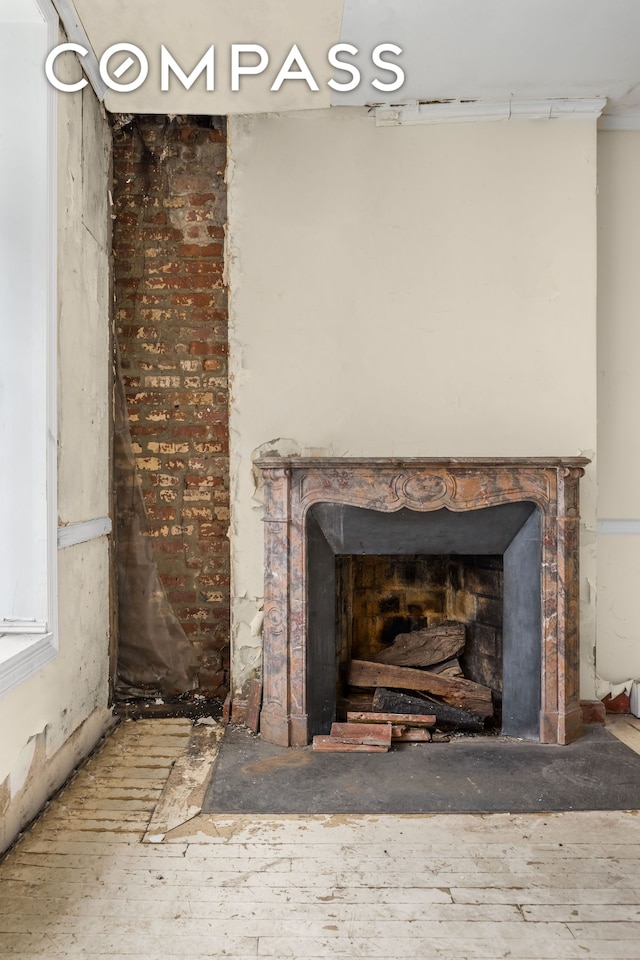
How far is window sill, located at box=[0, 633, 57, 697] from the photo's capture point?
1796 millimetres

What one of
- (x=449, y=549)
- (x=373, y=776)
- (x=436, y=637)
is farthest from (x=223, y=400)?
(x=373, y=776)

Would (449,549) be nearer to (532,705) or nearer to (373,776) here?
(532,705)

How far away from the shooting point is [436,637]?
3035 mm

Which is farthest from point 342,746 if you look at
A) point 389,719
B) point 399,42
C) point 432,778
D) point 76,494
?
point 399,42

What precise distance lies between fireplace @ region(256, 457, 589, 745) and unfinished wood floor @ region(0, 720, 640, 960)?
58cm

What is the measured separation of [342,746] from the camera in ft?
8.33

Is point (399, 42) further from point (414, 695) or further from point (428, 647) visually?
point (414, 695)

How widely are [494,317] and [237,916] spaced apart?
8.11 feet

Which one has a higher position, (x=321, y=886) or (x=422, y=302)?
(x=422, y=302)

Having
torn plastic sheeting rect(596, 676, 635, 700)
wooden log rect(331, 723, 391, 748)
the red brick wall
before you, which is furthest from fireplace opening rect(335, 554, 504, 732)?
the red brick wall

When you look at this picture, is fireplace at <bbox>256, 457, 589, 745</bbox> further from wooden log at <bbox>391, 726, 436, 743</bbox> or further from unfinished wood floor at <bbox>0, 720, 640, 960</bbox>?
unfinished wood floor at <bbox>0, 720, 640, 960</bbox>

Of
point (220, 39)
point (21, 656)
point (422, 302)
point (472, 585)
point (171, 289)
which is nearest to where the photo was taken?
point (21, 656)

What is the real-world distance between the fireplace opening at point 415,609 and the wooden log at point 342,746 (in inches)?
12.6

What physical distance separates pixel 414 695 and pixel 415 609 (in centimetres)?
42
